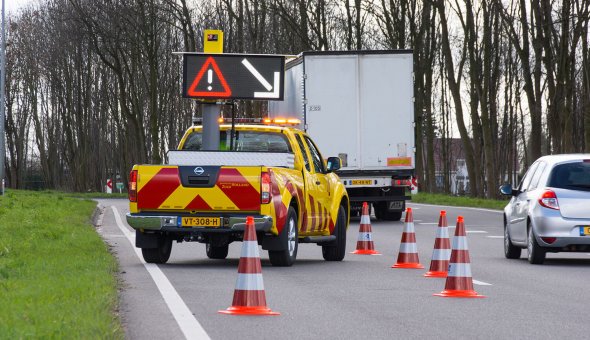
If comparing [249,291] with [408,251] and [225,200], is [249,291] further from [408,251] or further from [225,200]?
[408,251]

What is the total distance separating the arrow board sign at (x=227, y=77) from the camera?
819 inches

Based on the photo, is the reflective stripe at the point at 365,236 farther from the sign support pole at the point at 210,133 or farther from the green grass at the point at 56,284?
the green grass at the point at 56,284

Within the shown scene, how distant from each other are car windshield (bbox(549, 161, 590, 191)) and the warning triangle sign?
18.0 ft

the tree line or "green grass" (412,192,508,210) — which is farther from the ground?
the tree line

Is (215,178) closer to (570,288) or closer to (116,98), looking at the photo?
(570,288)

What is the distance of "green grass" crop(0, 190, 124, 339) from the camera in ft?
28.9

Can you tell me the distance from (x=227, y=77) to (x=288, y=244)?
5088 mm

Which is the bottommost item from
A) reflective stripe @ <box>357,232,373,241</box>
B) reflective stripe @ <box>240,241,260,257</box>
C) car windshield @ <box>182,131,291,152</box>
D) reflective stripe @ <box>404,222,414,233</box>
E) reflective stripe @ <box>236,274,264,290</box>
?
reflective stripe @ <box>357,232,373,241</box>

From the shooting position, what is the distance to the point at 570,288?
45.3 ft

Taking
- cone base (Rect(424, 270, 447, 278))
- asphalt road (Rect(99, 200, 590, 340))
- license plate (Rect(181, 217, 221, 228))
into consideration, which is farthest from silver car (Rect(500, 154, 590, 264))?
license plate (Rect(181, 217, 221, 228))

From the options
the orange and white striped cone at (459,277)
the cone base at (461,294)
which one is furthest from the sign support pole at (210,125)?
the cone base at (461,294)

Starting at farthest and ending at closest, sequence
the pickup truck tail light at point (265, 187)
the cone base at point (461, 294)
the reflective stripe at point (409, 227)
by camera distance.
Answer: the reflective stripe at point (409, 227)
the pickup truck tail light at point (265, 187)
the cone base at point (461, 294)

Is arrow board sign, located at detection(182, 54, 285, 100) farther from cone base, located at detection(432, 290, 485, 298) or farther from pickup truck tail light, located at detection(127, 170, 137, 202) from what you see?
cone base, located at detection(432, 290, 485, 298)

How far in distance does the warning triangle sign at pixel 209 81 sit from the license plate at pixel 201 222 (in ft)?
16.1
